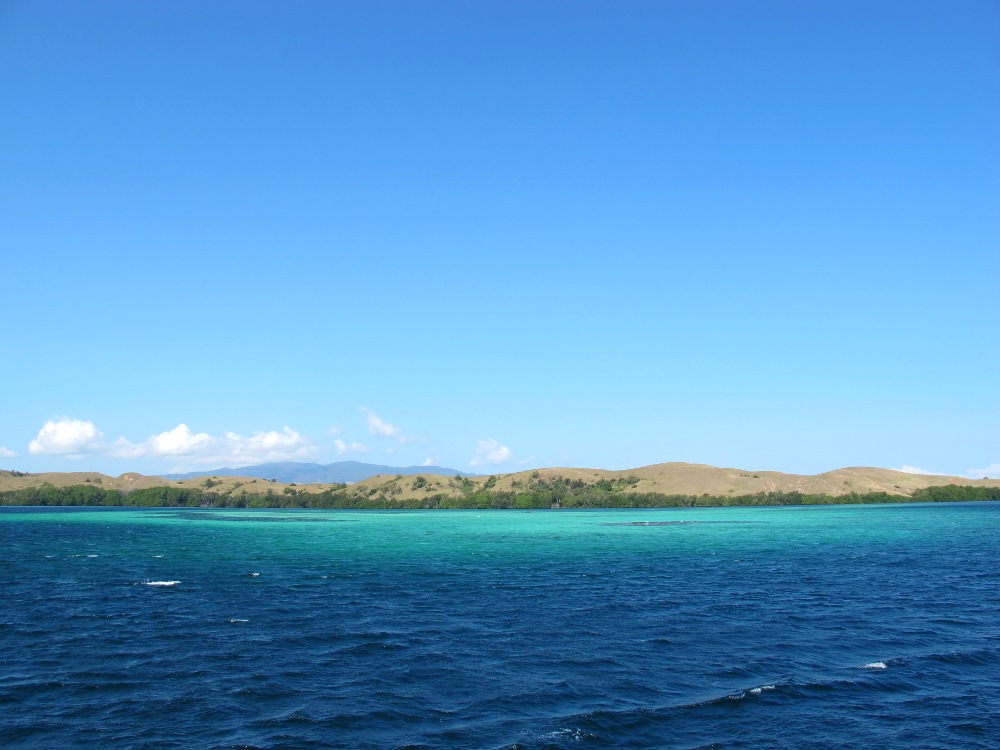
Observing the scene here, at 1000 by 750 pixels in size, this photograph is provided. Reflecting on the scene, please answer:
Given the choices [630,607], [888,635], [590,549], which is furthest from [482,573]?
[888,635]

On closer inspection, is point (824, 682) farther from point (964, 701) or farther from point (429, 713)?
point (429, 713)

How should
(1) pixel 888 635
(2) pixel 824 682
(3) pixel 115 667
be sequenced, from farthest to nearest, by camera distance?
(1) pixel 888 635
(3) pixel 115 667
(2) pixel 824 682

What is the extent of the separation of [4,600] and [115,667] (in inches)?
886

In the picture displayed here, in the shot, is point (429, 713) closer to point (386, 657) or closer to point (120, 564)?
point (386, 657)

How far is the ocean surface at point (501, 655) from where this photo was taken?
21312 mm

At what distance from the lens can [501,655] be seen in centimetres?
2948

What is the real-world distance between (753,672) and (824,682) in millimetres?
2462

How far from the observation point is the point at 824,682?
25719 millimetres

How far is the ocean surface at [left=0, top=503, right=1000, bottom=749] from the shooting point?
69.9 ft

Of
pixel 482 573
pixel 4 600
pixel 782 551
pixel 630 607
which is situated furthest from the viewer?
pixel 782 551

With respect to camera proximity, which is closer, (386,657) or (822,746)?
(822,746)

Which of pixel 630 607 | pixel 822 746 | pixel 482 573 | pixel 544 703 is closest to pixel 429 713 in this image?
pixel 544 703

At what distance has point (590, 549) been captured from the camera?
78.8 m

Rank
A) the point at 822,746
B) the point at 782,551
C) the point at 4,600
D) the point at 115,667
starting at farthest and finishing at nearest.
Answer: the point at 782,551, the point at 4,600, the point at 115,667, the point at 822,746
